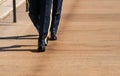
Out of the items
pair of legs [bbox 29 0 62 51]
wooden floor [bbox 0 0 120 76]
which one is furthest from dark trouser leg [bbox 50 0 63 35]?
pair of legs [bbox 29 0 62 51]

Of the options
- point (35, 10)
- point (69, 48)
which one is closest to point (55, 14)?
point (35, 10)

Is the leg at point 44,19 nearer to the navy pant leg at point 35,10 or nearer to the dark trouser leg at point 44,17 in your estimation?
the dark trouser leg at point 44,17

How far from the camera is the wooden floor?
6.39 m

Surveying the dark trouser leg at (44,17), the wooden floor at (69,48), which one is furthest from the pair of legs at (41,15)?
the wooden floor at (69,48)

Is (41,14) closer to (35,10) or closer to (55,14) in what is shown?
(35,10)

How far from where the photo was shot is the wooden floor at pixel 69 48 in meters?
6.39

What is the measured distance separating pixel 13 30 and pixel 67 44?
5.46 ft

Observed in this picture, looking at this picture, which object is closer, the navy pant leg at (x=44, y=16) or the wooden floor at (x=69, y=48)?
the wooden floor at (x=69, y=48)

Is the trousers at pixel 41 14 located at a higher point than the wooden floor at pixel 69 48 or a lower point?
higher

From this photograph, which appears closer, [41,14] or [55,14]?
[41,14]

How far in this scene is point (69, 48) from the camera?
7586 mm

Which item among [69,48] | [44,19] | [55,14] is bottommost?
[69,48]

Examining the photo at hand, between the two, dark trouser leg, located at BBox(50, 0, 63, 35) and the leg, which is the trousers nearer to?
the leg

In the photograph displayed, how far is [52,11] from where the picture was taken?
7.80 m
